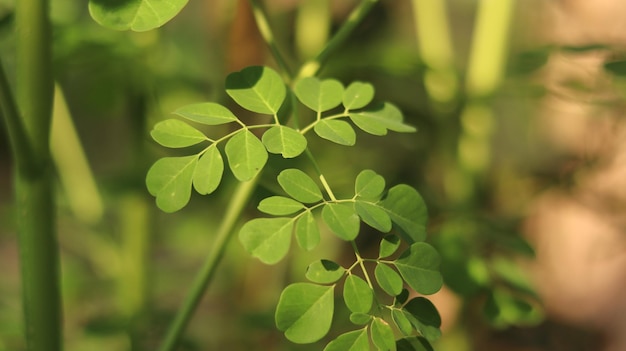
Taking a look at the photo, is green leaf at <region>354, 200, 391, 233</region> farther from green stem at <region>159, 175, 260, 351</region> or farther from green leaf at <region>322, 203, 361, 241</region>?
green stem at <region>159, 175, 260, 351</region>

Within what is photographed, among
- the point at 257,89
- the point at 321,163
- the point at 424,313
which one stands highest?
the point at 257,89

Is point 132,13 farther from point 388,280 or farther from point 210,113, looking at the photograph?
point 388,280

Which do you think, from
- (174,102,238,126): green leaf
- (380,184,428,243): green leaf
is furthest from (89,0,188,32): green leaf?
(380,184,428,243): green leaf

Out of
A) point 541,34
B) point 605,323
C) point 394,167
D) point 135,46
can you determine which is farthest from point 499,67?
point 605,323

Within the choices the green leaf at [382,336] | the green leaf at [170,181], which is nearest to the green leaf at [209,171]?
the green leaf at [170,181]

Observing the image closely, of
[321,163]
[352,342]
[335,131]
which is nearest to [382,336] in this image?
[352,342]
